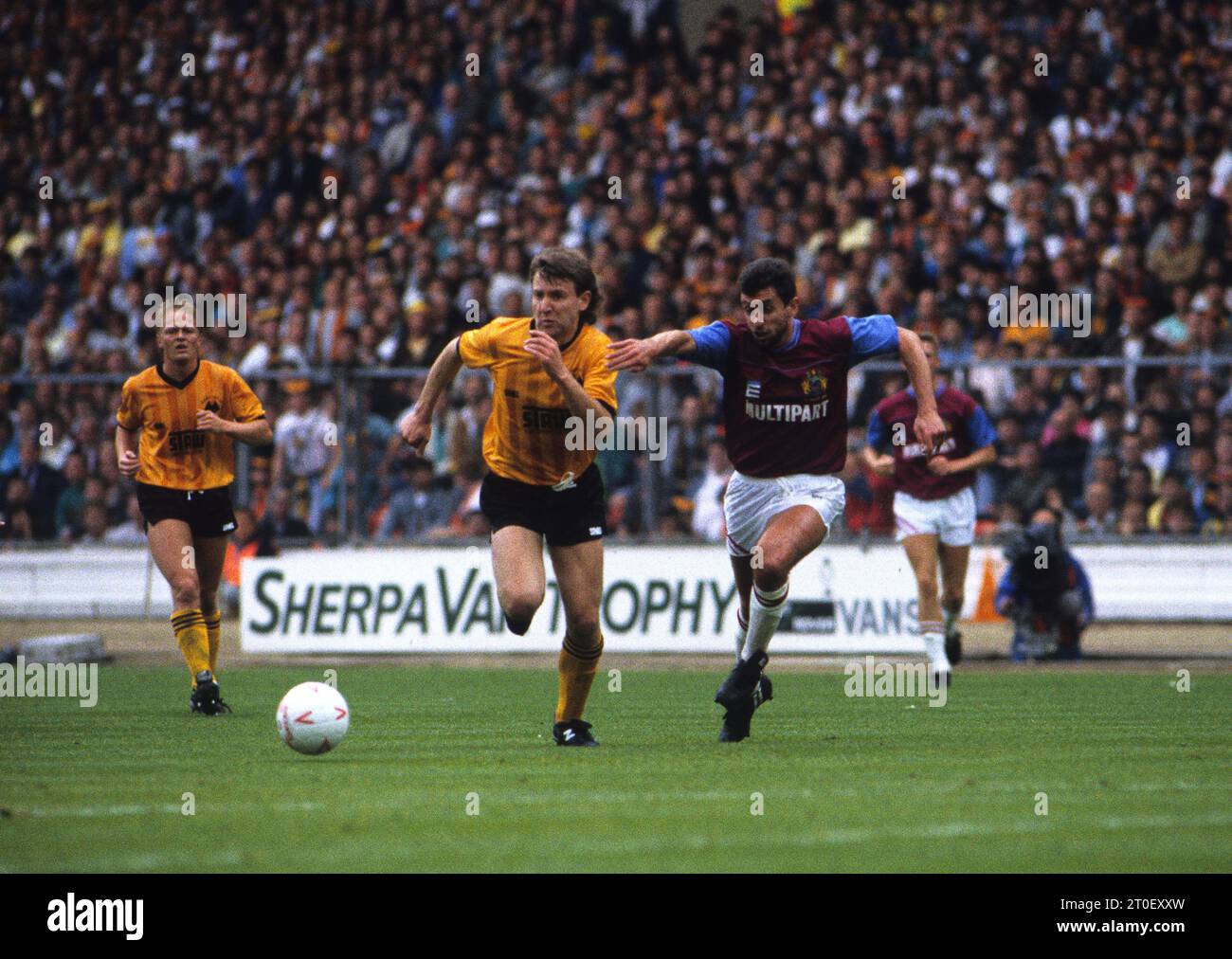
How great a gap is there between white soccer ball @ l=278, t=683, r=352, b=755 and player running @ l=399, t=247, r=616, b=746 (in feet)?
3.35

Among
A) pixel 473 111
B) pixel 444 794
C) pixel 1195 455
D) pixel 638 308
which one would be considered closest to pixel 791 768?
pixel 444 794

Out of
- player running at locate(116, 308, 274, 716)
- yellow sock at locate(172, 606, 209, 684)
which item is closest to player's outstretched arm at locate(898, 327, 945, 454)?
player running at locate(116, 308, 274, 716)

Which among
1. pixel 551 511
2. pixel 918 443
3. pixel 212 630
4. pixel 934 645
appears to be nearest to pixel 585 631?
pixel 551 511

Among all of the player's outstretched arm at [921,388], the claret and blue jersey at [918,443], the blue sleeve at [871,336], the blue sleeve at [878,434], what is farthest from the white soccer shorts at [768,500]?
the blue sleeve at [878,434]

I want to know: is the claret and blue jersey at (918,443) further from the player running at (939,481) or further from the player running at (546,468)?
the player running at (546,468)

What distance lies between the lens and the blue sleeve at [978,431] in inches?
580

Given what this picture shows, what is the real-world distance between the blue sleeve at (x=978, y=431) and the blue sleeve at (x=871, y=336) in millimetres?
4913

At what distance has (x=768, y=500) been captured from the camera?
33.0ft

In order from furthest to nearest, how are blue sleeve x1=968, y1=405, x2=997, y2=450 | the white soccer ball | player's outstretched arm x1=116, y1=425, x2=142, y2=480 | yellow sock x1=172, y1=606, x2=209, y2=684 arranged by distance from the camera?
blue sleeve x1=968, y1=405, x2=997, y2=450, player's outstretched arm x1=116, y1=425, x2=142, y2=480, yellow sock x1=172, y1=606, x2=209, y2=684, the white soccer ball

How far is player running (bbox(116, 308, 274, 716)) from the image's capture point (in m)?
11.9

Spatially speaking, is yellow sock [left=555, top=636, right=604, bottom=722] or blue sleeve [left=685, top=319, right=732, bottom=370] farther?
blue sleeve [left=685, top=319, right=732, bottom=370]

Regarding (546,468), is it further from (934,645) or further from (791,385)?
(934,645)

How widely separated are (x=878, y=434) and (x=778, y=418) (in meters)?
5.10

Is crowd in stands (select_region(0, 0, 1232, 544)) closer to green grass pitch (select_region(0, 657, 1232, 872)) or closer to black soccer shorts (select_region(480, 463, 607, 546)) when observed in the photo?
green grass pitch (select_region(0, 657, 1232, 872))
